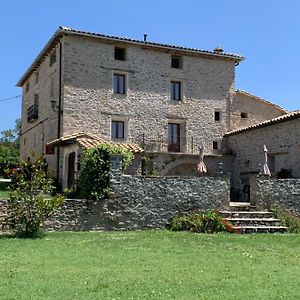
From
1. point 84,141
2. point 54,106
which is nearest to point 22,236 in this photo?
point 84,141

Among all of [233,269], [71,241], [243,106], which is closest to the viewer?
[233,269]

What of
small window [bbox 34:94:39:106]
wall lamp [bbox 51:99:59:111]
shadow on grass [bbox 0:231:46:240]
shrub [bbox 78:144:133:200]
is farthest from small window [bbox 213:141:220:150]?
shadow on grass [bbox 0:231:46:240]

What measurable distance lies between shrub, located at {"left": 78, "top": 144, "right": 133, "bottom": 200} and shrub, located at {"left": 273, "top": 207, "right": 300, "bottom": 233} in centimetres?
627

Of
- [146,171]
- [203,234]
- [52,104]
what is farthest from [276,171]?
[52,104]

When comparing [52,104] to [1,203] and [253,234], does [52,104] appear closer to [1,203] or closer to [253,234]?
[1,203]

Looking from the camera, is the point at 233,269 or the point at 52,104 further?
the point at 52,104

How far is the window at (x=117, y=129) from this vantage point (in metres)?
26.8

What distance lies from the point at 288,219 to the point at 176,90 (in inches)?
508

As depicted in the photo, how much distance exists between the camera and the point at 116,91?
27.0 meters

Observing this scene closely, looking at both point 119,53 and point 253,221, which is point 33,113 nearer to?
point 119,53

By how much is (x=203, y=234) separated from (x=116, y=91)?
13.3 meters

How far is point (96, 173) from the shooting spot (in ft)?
56.5

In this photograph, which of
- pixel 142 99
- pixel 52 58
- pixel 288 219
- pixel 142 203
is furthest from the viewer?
pixel 52 58

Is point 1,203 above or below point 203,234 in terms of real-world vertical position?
above
